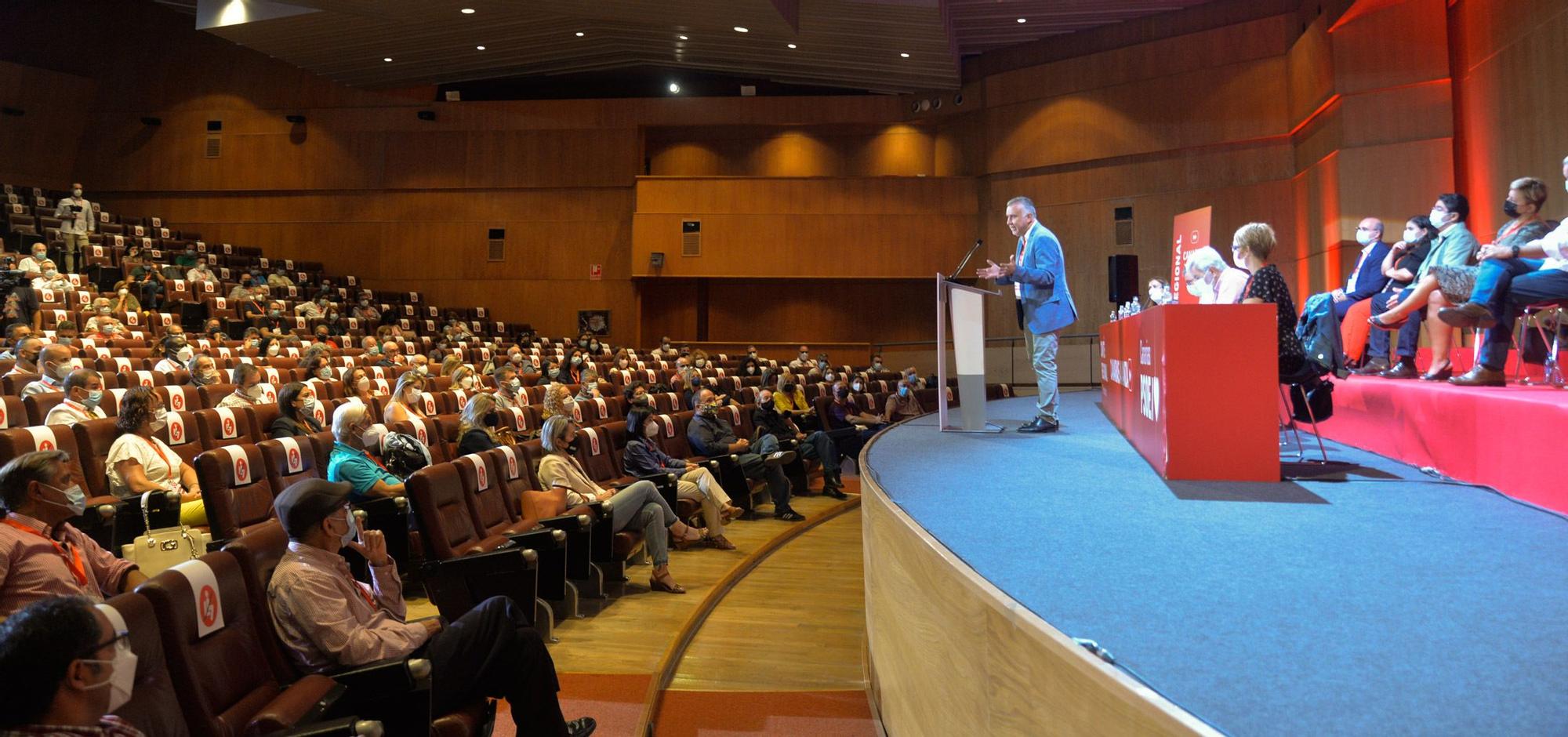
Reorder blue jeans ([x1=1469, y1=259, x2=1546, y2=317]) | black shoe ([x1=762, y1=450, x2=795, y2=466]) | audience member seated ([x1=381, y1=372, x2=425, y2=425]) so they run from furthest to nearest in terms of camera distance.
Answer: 1. black shoe ([x1=762, y1=450, x2=795, y2=466])
2. audience member seated ([x1=381, y1=372, x2=425, y2=425])
3. blue jeans ([x1=1469, y1=259, x2=1546, y2=317])

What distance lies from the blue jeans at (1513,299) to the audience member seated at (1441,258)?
0.34 metres

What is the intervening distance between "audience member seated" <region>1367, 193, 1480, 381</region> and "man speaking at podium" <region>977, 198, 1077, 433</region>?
141 centimetres

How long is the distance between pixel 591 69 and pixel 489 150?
2.42 meters

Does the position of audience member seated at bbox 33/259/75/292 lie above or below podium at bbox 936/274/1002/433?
above

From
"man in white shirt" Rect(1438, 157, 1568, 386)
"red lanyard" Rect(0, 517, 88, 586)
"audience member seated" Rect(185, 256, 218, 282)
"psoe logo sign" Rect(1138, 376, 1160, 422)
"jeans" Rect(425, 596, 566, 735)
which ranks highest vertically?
"audience member seated" Rect(185, 256, 218, 282)

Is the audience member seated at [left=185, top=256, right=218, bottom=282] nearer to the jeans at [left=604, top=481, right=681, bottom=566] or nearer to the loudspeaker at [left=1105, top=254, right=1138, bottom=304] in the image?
the jeans at [left=604, top=481, right=681, bottom=566]

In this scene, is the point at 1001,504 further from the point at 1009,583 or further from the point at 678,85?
the point at 678,85

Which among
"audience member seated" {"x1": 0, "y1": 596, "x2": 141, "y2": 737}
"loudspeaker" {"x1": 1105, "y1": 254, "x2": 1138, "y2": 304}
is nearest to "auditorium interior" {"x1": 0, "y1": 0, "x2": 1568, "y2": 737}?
"audience member seated" {"x1": 0, "y1": 596, "x2": 141, "y2": 737}

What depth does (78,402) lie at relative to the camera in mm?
4617

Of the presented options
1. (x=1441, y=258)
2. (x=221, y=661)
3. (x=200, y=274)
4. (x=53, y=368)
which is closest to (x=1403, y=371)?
(x=1441, y=258)

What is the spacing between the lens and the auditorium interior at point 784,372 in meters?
1.78

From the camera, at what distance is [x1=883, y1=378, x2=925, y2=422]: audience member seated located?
9445mm

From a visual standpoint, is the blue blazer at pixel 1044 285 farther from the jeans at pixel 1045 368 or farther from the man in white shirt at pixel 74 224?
the man in white shirt at pixel 74 224

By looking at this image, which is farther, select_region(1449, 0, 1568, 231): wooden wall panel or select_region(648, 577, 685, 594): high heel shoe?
select_region(1449, 0, 1568, 231): wooden wall panel
